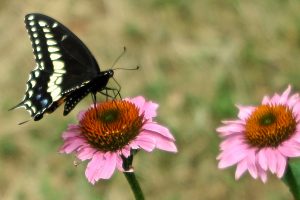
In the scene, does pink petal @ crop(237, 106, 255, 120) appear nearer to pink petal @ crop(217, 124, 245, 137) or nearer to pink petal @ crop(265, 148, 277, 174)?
pink petal @ crop(217, 124, 245, 137)

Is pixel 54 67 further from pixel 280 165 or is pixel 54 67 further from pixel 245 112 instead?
pixel 280 165

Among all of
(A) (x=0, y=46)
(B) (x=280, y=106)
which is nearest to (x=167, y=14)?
(A) (x=0, y=46)

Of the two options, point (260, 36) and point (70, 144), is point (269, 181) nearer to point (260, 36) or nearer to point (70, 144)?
point (260, 36)

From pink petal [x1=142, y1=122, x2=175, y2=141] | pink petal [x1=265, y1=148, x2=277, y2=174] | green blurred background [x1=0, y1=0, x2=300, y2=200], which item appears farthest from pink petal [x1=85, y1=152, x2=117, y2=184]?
green blurred background [x1=0, y1=0, x2=300, y2=200]

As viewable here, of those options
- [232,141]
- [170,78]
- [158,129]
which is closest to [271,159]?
[232,141]

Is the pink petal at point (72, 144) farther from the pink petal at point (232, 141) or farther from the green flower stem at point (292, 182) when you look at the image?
the green flower stem at point (292, 182)
